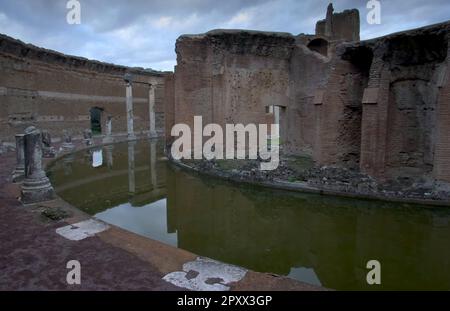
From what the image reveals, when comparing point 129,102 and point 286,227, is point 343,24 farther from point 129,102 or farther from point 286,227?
point 286,227

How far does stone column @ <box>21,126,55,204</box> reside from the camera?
20.3 feet

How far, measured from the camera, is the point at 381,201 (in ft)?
25.7

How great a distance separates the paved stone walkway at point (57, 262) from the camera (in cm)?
326

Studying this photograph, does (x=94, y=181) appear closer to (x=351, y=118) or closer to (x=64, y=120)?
(x=351, y=118)

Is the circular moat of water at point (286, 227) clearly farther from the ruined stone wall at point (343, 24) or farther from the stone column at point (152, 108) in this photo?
the ruined stone wall at point (343, 24)

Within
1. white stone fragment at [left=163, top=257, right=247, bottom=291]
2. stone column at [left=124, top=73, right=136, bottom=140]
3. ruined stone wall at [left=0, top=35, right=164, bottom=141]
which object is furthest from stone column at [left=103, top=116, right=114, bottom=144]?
white stone fragment at [left=163, top=257, right=247, bottom=291]

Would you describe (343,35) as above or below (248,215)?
above

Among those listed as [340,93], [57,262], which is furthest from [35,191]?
[340,93]

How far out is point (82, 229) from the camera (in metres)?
4.85

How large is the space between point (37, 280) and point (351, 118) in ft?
30.7

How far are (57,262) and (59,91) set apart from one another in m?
18.0

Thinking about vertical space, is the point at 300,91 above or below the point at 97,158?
above
